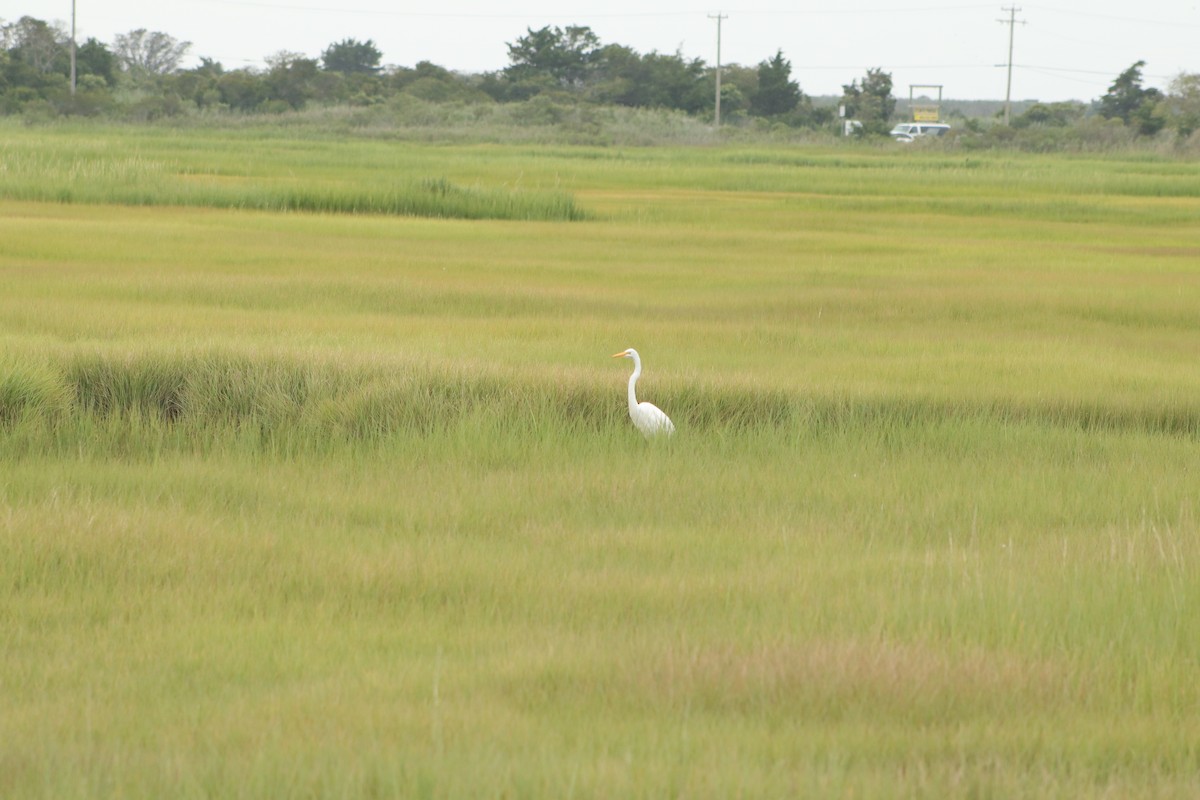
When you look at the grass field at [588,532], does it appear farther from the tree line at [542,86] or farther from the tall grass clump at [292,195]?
the tree line at [542,86]

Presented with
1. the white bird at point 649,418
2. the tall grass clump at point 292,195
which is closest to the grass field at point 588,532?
the white bird at point 649,418

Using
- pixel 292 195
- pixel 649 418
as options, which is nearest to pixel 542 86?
pixel 292 195

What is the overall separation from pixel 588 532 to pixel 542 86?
65956 millimetres

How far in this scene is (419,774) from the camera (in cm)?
283

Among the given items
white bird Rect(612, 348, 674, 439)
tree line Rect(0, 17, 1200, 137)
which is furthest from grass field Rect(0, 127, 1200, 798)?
tree line Rect(0, 17, 1200, 137)

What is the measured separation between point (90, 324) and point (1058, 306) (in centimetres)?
775

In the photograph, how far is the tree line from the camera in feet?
192

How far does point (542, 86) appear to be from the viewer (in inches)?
2709

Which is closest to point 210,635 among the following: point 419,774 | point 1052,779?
point 419,774

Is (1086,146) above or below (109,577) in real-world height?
above

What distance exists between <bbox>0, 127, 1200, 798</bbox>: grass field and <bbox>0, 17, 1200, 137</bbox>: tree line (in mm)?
46822

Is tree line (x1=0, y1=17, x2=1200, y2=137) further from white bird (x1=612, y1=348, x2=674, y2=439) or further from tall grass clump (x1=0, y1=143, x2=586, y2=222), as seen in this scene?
white bird (x1=612, y1=348, x2=674, y2=439)

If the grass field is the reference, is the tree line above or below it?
above

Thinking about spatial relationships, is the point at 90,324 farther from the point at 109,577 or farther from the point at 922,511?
the point at 922,511
